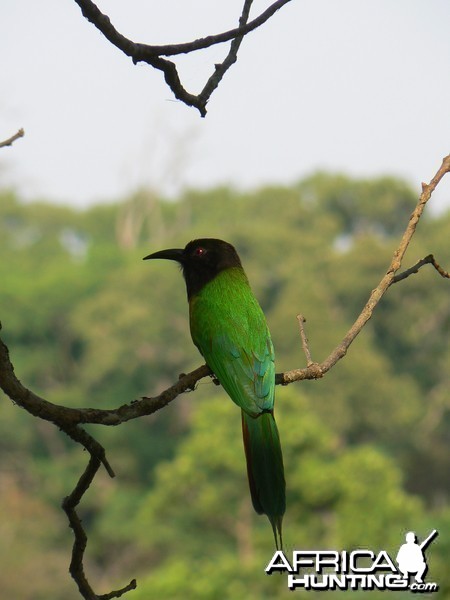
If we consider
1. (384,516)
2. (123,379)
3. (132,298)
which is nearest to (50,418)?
(384,516)

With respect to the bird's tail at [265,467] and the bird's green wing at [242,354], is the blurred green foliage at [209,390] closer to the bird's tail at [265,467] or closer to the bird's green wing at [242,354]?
the bird's green wing at [242,354]

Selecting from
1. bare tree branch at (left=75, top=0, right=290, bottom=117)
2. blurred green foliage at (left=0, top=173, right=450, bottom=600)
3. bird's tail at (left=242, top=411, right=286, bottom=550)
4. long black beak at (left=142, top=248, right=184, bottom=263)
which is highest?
blurred green foliage at (left=0, top=173, right=450, bottom=600)

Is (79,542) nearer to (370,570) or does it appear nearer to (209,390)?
(370,570)

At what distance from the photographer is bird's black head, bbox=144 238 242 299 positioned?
5.07 metres

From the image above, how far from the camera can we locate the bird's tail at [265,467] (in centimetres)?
352

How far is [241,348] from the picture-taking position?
4.46m

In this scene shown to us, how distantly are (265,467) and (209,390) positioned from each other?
59178mm

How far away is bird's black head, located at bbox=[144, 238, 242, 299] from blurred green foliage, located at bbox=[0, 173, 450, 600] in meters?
28.2

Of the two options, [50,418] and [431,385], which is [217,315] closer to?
[50,418]

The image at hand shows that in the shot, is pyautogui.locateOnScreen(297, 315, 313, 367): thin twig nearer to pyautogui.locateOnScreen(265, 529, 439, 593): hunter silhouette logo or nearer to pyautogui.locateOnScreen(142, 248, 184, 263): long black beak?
pyautogui.locateOnScreen(265, 529, 439, 593): hunter silhouette logo

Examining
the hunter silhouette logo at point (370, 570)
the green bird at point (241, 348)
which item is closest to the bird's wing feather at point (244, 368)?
the green bird at point (241, 348)

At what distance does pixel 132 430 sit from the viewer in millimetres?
65375

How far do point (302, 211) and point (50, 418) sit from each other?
8599cm

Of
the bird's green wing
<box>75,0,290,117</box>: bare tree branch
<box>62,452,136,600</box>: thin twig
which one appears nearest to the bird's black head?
the bird's green wing
